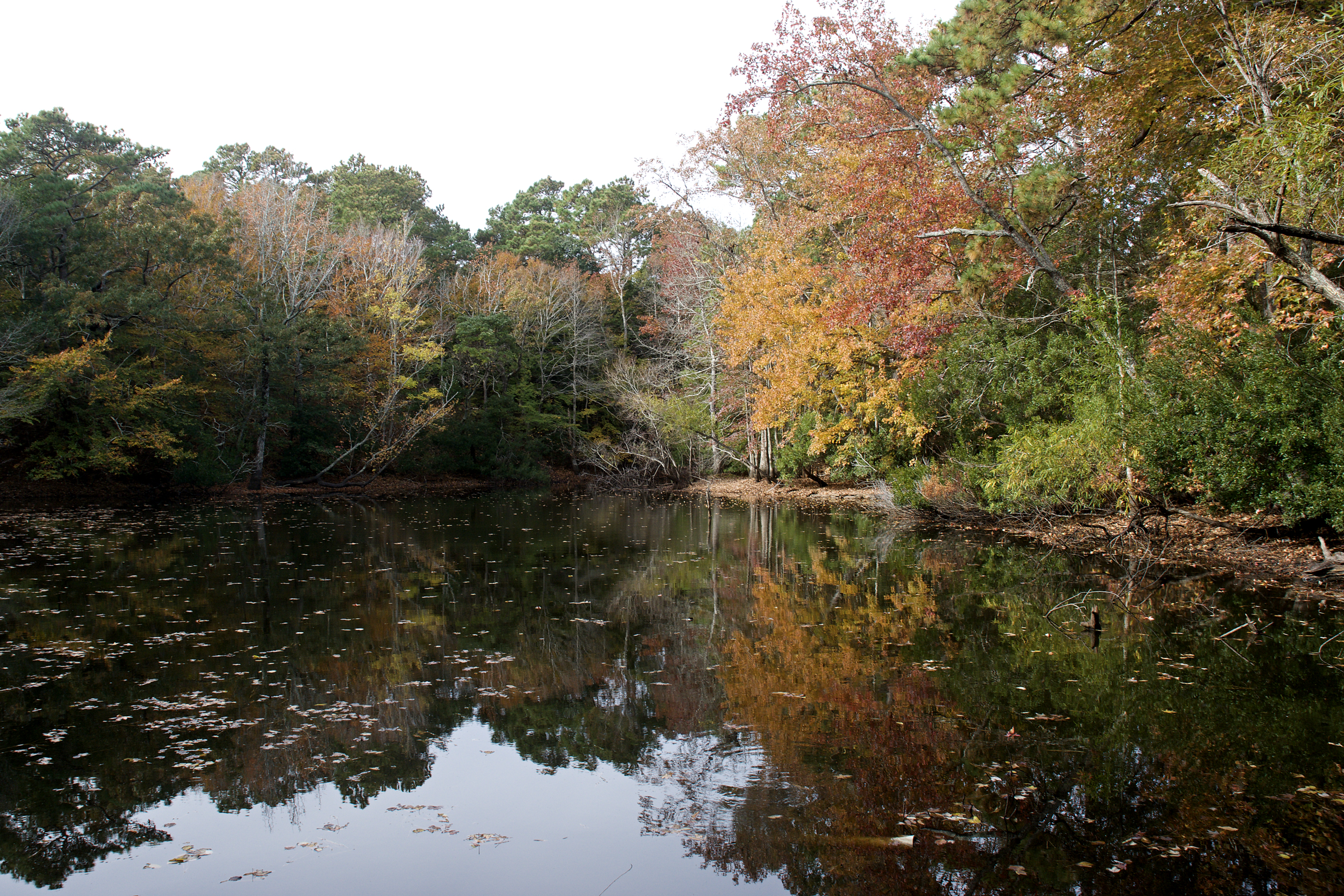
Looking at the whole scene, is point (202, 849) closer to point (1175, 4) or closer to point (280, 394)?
point (1175, 4)

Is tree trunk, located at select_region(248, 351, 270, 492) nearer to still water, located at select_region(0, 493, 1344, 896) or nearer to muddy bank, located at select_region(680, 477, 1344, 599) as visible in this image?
still water, located at select_region(0, 493, 1344, 896)

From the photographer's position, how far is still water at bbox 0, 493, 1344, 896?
4266mm

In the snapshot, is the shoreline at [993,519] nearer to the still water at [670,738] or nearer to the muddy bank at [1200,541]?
the muddy bank at [1200,541]

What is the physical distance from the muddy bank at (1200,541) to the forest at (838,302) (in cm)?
55

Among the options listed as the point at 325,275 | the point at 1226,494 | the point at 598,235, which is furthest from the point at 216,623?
the point at 598,235

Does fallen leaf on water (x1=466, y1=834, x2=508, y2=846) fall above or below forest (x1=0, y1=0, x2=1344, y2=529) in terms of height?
below

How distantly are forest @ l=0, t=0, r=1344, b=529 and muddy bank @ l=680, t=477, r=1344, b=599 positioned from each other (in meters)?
0.55

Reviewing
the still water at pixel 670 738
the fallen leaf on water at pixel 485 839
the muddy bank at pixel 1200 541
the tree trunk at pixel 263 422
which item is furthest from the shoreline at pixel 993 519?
the fallen leaf on water at pixel 485 839

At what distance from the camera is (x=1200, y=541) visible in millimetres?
13297

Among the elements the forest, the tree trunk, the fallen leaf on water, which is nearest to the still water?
the fallen leaf on water

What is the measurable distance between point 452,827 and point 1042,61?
17.6 metres

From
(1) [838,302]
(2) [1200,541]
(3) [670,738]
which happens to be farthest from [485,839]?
(1) [838,302]

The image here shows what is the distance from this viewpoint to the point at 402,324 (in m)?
32.6

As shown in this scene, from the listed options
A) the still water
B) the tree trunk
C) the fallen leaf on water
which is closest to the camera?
the still water
